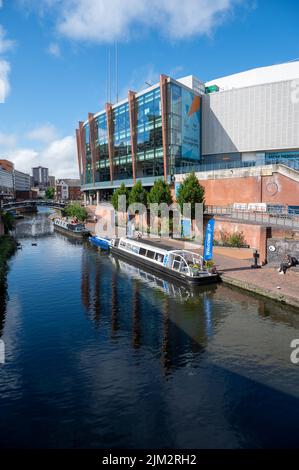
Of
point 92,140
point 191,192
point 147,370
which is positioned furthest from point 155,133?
point 147,370

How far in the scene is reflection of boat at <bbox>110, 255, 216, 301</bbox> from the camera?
24.9m

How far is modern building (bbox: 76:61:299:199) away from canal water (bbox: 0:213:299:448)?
115 ft

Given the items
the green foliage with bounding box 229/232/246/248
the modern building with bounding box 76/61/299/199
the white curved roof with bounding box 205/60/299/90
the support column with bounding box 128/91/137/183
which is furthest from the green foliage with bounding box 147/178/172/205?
the white curved roof with bounding box 205/60/299/90

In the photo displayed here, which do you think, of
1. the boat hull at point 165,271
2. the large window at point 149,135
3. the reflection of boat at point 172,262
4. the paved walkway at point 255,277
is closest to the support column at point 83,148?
the large window at point 149,135

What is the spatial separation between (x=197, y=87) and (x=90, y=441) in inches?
2938

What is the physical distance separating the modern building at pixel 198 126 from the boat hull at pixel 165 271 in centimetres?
2229

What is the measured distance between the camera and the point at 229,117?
63312 millimetres

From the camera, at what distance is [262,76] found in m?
72.7

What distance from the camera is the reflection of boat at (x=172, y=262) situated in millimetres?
26500

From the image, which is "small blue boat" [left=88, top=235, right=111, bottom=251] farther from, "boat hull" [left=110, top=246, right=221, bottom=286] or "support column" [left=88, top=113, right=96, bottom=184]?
"support column" [left=88, top=113, right=96, bottom=184]

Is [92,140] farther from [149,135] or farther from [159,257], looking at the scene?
[159,257]

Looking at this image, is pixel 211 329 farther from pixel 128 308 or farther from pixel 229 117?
pixel 229 117

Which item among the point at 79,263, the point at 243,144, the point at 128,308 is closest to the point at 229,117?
the point at 243,144

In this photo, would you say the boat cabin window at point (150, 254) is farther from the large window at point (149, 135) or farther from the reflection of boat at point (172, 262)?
the large window at point (149, 135)
